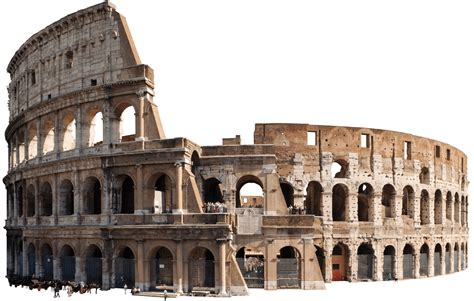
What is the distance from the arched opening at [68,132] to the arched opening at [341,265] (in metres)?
17.8

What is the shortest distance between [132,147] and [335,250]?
14.3 meters

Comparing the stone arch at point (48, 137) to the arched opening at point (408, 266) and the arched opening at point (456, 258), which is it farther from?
the arched opening at point (456, 258)

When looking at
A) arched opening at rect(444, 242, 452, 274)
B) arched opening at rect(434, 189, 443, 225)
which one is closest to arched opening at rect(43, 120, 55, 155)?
arched opening at rect(434, 189, 443, 225)

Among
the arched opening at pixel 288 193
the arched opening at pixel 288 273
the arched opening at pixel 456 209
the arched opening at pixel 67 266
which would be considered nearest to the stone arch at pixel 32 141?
the arched opening at pixel 67 266

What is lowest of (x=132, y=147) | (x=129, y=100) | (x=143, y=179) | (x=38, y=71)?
(x=143, y=179)

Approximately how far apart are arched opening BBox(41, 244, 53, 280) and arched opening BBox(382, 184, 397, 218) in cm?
2139

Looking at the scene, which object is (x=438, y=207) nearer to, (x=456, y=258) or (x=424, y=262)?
(x=424, y=262)

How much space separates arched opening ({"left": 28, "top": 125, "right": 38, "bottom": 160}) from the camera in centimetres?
3528

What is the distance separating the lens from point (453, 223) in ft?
131

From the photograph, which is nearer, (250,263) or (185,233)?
(185,233)

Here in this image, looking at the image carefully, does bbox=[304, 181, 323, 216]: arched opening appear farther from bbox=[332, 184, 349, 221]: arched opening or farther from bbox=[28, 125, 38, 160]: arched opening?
bbox=[28, 125, 38, 160]: arched opening

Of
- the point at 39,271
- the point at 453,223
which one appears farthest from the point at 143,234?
the point at 453,223

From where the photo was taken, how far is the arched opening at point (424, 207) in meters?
36.8

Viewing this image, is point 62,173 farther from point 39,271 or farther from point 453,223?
point 453,223
